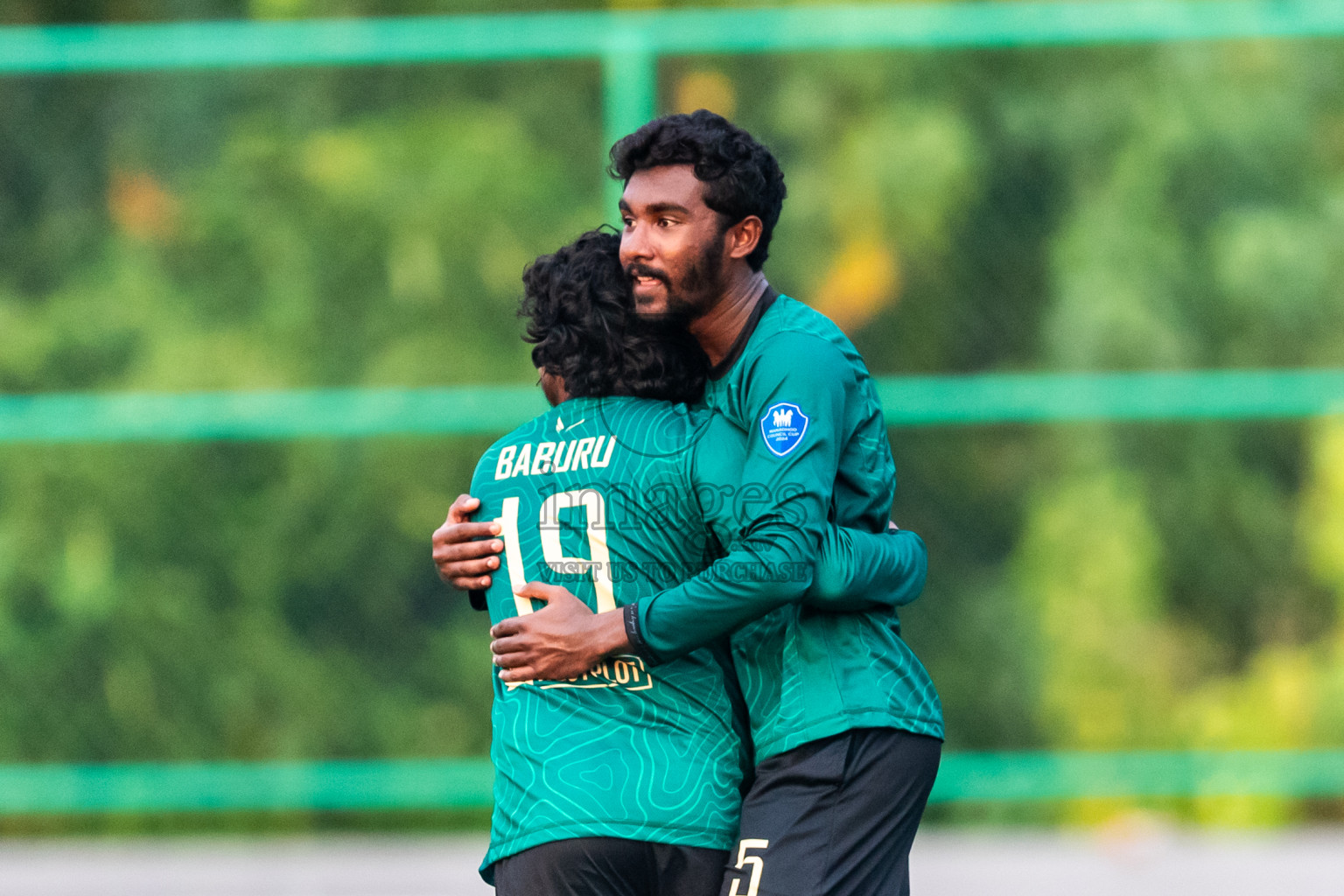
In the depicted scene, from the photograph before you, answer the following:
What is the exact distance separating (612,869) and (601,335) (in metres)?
0.88

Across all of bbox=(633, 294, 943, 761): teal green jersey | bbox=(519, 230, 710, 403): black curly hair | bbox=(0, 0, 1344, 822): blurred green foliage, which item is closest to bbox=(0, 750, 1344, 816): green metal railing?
bbox=(0, 0, 1344, 822): blurred green foliage

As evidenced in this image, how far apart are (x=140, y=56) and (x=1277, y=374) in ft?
15.9

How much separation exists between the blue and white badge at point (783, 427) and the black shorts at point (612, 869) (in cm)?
65

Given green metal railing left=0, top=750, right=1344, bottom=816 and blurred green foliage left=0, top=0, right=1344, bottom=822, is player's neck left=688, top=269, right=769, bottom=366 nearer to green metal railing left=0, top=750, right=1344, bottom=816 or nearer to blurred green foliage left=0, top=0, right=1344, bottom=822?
blurred green foliage left=0, top=0, right=1344, bottom=822

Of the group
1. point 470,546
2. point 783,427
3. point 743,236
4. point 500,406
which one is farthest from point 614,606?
point 500,406

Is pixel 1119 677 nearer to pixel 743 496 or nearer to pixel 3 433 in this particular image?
pixel 743 496

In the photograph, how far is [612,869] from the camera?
7.76ft

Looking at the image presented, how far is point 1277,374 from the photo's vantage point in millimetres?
6051

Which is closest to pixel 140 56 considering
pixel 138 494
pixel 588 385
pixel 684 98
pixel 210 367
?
pixel 210 367

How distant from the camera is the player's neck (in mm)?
2689

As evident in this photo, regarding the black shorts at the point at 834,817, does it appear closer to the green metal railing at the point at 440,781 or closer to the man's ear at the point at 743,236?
the man's ear at the point at 743,236

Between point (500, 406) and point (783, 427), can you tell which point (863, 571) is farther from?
point (500, 406)

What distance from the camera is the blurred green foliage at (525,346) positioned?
601 centimetres

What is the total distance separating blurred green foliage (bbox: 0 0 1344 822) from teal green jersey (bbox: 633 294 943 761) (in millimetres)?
3475
